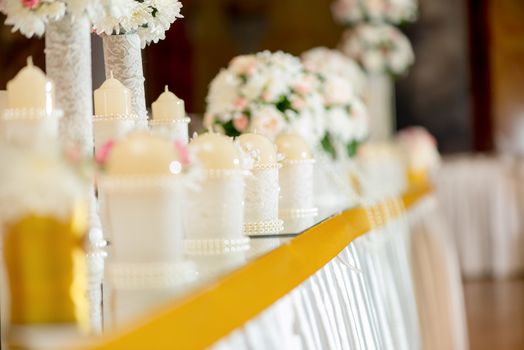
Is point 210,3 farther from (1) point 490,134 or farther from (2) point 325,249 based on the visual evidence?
(2) point 325,249

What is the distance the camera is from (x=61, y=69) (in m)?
2.28

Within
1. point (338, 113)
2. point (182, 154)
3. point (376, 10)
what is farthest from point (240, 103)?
point (376, 10)

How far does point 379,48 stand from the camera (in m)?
9.48

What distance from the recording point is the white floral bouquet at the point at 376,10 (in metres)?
9.30

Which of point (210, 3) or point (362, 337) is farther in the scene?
point (210, 3)

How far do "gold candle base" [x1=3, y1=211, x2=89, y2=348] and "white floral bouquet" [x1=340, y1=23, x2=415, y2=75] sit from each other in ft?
26.3

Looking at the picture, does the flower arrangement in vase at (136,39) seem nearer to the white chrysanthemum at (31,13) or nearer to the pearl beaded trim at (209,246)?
→ the white chrysanthemum at (31,13)

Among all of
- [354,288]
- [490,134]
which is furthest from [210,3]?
[354,288]

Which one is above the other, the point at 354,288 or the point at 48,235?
the point at 48,235

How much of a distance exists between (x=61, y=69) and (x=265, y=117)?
1.85 metres

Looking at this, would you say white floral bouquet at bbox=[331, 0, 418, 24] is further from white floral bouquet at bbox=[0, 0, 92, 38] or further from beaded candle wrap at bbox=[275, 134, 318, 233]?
white floral bouquet at bbox=[0, 0, 92, 38]

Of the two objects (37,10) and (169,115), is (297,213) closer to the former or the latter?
(169,115)

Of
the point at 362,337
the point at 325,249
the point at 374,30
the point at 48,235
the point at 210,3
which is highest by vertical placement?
the point at 210,3

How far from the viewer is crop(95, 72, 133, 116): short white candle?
259 cm
